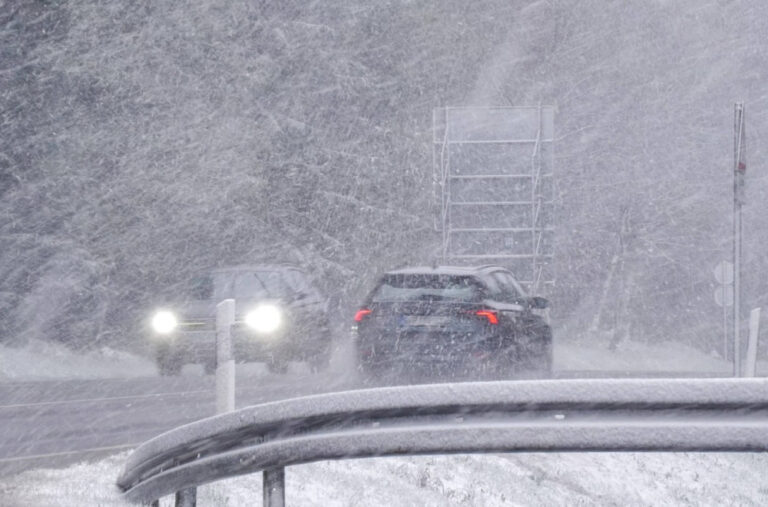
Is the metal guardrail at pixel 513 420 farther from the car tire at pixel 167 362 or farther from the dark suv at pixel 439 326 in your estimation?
the car tire at pixel 167 362

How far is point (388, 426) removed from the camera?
10.2ft

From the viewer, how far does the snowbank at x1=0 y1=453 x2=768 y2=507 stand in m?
5.12

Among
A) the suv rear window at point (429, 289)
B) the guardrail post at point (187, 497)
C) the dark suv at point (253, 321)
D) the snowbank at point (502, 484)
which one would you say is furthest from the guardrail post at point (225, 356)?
the dark suv at point (253, 321)

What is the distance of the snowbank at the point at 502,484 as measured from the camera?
512 cm

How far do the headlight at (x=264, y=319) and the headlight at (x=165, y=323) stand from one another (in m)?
1.01

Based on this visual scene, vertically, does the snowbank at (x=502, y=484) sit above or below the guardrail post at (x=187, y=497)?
below

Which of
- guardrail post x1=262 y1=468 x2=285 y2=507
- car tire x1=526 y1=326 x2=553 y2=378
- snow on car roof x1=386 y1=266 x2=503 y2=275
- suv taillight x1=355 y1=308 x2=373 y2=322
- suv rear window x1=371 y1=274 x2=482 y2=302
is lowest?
car tire x1=526 y1=326 x2=553 y2=378

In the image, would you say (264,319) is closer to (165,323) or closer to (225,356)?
(165,323)

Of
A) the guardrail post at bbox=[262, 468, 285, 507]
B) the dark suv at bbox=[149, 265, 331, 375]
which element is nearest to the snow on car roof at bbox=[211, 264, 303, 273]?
the dark suv at bbox=[149, 265, 331, 375]

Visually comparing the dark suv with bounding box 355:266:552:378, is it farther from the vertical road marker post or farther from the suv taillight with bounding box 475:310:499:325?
the vertical road marker post

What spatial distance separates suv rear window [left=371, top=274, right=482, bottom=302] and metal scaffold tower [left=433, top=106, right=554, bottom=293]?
17.6ft

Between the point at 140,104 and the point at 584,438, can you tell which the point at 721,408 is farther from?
the point at 140,104

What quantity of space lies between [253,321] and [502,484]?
11.2m

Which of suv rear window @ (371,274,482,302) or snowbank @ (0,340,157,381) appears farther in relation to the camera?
snowbank @ (0,340,157,381)
